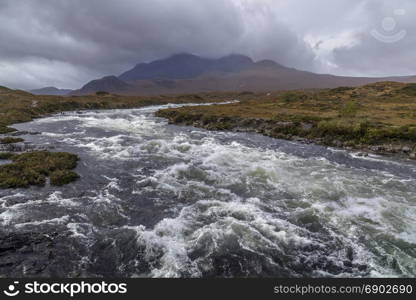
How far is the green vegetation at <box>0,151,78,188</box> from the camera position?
1504 centimetres

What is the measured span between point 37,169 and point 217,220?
1367 cm

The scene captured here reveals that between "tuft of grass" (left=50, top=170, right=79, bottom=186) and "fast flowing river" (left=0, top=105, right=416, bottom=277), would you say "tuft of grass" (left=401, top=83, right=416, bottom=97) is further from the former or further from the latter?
"tuft of grass" (left=50, top=170, right=79, bottom=186)

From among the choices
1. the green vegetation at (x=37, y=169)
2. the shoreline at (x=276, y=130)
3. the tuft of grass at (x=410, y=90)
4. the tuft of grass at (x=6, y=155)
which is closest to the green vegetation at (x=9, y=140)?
the tuft of grass at (x=6, y=155)

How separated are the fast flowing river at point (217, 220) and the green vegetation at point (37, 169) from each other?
37.0 inches

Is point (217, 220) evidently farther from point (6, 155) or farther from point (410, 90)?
point (410, 90)

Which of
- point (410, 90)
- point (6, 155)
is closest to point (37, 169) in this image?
point (6, 155)

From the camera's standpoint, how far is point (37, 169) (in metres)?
16.8

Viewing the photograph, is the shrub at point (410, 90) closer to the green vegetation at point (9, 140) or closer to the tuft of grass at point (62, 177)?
the tuft of grass at point (62, 177)

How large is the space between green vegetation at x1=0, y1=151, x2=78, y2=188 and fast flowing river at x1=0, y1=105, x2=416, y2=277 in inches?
37.0

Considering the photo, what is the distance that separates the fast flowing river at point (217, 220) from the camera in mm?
8734

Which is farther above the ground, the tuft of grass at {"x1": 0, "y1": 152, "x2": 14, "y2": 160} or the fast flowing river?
the tuft of grass at {"x1": 0, "y1": 152, "x2": 14, "y2": 160}

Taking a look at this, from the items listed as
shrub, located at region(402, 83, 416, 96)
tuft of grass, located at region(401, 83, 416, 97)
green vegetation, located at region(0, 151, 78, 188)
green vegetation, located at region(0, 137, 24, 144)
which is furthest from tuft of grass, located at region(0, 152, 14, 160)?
shrub, located at region(402, 83, 416, 96)

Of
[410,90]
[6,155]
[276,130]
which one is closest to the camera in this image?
[6,155]

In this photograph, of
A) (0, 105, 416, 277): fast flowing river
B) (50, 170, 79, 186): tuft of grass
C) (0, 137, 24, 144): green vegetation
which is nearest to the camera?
(0, 105, 416, 277): fast flowing river
